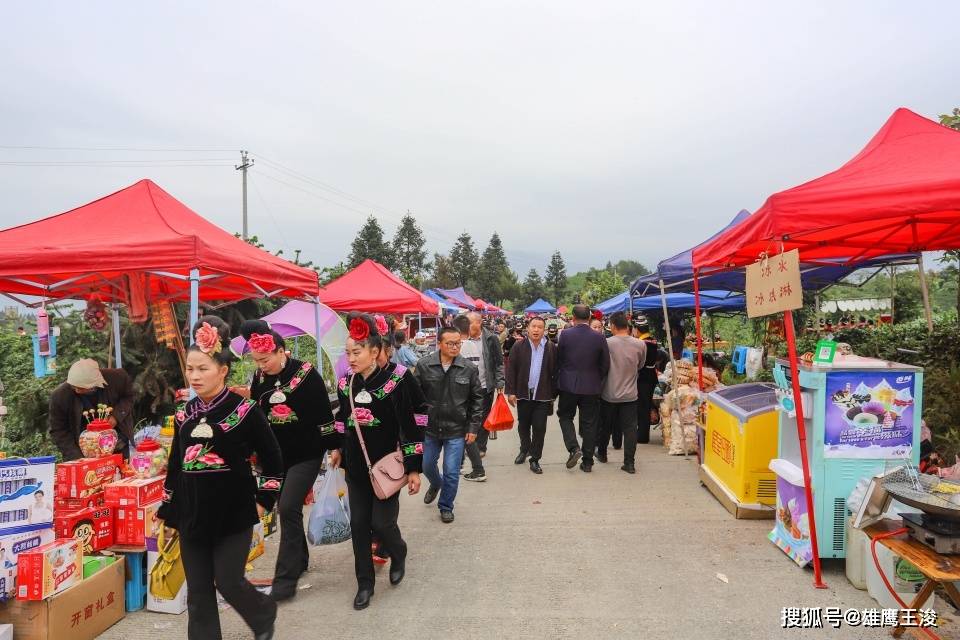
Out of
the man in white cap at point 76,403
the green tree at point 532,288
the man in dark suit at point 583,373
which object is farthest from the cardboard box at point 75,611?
the green tree at point 532,288

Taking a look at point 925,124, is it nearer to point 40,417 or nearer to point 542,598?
point 542,598

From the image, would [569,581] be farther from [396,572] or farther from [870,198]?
[870,198]

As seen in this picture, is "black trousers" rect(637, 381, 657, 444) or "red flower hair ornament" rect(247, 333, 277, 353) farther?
"black trousers" rect(637, 381, 657, 444)

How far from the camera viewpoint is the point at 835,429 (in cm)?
379

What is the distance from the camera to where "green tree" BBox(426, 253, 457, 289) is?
219ft

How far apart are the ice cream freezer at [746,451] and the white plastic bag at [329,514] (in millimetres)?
3447

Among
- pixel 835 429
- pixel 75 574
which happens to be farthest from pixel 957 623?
pixel 75 574

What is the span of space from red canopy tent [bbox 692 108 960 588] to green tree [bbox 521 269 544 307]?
78152 millimetres

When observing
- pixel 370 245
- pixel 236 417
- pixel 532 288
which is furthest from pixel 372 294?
pixel 532 288

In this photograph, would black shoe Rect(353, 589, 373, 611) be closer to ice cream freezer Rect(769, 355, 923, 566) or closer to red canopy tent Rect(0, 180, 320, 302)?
red canopy tent Rect(0, 180, 320, 302)

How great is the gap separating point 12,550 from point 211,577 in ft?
3.95

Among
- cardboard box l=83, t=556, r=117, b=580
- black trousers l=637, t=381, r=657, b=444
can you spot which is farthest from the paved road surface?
black trousers l=637, t=381, r=657, b=444

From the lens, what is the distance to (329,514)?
170 inches

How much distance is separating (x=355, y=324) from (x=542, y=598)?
7.12 feet
